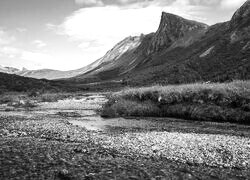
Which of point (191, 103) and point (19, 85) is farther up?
point (19, 85)

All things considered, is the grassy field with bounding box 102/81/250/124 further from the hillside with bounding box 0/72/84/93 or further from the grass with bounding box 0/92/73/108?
the hillside with bounding box 0/72/84/93

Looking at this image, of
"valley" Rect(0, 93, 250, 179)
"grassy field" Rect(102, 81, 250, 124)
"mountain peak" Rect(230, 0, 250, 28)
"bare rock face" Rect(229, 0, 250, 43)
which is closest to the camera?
"valley" Rect(0, 93, 250, 179)

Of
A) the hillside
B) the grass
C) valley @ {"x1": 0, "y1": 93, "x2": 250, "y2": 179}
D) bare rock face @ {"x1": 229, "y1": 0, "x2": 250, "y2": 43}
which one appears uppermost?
bare rock face @ {"x1": 229, "y1": 0, "x2": 250, "y2": 43}

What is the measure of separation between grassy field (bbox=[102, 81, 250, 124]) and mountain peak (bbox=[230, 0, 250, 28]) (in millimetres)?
81202

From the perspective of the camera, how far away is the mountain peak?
353ft

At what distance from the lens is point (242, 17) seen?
112750mm

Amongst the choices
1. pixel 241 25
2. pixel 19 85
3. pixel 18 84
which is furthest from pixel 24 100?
pixel 241 25

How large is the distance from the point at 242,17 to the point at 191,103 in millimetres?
92355

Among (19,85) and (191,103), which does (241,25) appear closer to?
(19,85)

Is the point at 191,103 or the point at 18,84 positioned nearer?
the point at 191,103

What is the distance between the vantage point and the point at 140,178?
13195mm

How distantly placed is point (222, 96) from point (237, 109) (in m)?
2.31

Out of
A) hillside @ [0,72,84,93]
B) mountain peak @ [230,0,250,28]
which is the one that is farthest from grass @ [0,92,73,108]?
mountain peak @ [230,0,250,28]

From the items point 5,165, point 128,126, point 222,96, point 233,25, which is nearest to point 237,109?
point 222,96
